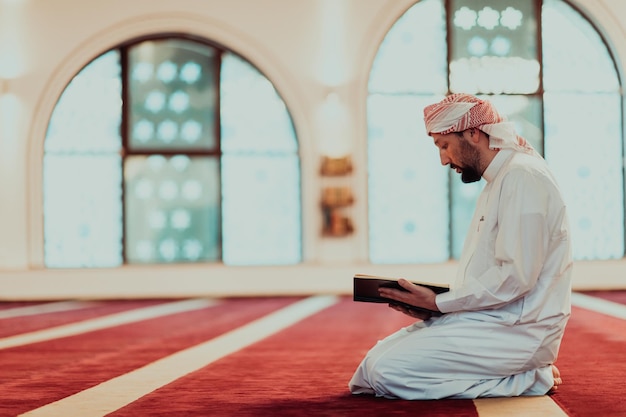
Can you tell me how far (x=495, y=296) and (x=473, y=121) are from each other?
621mm

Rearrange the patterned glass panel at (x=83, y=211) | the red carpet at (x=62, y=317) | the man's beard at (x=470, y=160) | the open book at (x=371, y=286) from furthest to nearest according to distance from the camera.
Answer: the patterned glass panel at (x=83, y=211)
the red carpet at (x=62, y=317)
the man's beard at (x=470, y=160)
the open book at (x=371, y=286)

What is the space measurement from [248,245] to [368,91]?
2222 millimetres

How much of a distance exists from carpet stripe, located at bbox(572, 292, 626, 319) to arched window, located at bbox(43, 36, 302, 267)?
3.20m

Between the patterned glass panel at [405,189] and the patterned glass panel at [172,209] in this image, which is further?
the patterned glass panel at [405,189]

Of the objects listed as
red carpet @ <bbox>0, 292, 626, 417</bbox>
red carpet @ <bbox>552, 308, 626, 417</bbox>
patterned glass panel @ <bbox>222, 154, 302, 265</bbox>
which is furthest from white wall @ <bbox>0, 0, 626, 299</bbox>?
red carpet @ <bbox>552, 308, 626, 417</bbox>

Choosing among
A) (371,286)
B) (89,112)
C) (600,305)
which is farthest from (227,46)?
(371,286)

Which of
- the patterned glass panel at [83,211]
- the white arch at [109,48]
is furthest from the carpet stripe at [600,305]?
the patterned glass panel at [83,211]

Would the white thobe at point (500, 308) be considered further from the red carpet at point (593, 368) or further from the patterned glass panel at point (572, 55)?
the patterned glass panel at point (572, 55)

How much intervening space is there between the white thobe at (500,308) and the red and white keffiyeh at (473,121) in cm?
5

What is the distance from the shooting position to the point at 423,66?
33.0 ft

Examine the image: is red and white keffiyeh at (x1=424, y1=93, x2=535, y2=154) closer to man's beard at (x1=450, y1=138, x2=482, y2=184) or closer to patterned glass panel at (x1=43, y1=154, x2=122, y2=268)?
man's beard at (x1=450, y1=138, x2=482, y2=184)

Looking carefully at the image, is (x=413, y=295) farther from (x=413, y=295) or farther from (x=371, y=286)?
(x=371, y=286)

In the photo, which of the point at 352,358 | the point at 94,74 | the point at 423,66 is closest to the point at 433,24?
the point at 423,66

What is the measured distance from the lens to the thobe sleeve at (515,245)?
2883 millimetres
